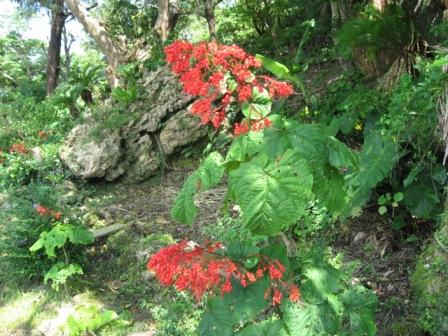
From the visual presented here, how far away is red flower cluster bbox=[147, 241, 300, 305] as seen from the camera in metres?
1.78

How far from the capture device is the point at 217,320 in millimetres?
1896

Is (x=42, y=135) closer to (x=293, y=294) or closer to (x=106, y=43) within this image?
(x=106, y=43)

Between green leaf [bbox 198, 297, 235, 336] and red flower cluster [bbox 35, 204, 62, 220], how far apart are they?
3.19 m

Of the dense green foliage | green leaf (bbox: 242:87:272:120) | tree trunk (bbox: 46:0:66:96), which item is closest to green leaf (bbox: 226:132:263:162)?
the dense green foliage

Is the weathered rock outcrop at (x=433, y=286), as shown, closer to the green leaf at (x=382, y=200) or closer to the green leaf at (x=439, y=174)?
the green leaf at (x=439, y=174)

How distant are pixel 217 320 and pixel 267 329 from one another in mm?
252

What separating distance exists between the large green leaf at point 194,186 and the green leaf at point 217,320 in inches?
15.5

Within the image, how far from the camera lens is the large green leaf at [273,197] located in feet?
5.16

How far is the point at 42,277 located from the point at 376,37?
15.2ft

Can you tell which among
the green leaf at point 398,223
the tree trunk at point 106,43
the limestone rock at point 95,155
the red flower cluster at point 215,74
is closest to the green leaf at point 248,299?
the red flower cluster at point 215,74

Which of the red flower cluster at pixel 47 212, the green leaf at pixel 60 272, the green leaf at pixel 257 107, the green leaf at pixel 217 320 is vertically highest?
the green leaf at pixel 257 107

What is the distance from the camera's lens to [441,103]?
3.09m

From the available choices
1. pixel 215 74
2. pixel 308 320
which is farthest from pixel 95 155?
pixel 308 320

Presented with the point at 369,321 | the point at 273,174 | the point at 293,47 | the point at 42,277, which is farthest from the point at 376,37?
the point at 293,47
